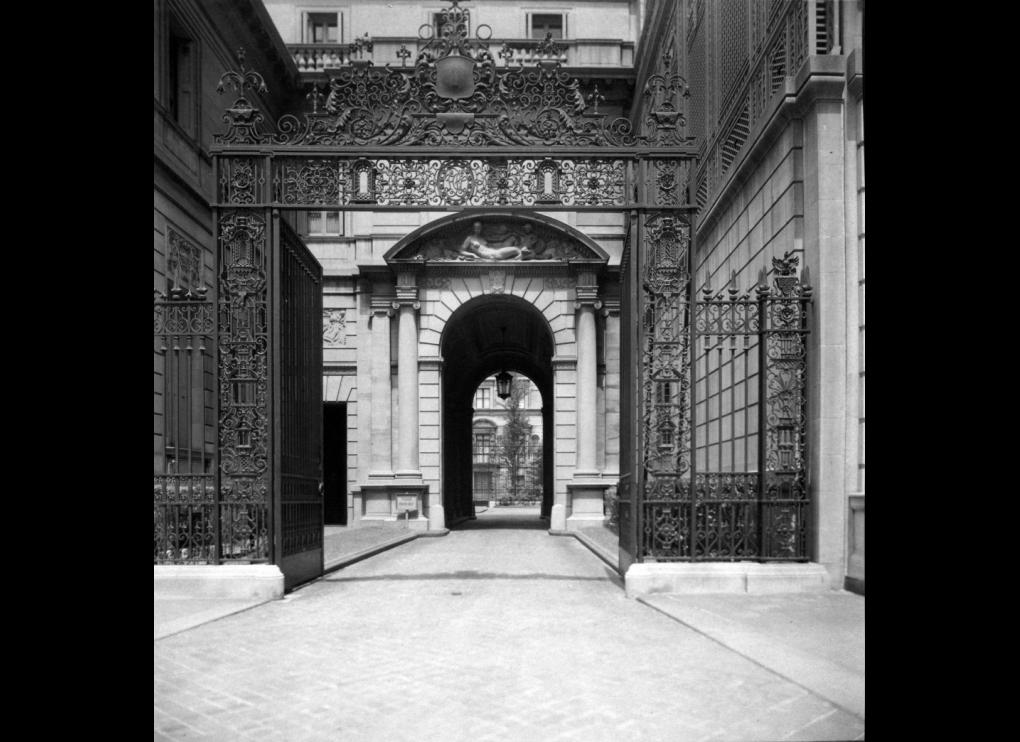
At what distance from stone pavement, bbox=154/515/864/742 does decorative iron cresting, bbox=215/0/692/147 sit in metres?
5.23

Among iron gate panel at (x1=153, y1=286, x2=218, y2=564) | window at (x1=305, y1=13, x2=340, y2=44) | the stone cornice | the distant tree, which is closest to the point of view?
iron gate panel at (x1=153, y1=286, x2=218, y2=564)

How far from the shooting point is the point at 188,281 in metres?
18.7

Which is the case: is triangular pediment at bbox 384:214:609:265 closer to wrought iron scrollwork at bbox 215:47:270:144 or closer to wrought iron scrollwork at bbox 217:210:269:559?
wrought iron scrollwork at bbox 215:47:270:144

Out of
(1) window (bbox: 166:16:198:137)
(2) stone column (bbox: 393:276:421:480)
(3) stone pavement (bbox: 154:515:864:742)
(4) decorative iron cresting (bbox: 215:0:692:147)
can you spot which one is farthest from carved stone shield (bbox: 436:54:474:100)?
(2) stone column (bbox: 393:276:421:480)

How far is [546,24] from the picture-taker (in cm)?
2986

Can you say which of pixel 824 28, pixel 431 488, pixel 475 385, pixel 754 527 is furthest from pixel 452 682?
pixel 475 385

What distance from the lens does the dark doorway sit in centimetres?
2992

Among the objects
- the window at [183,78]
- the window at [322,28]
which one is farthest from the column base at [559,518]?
the window at [322,28]

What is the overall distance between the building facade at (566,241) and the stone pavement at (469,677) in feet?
6.09

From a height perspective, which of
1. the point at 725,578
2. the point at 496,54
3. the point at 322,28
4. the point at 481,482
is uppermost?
the point at 322,28

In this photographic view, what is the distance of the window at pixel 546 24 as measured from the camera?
29.7m

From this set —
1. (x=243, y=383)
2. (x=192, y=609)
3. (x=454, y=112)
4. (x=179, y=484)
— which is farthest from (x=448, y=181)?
(x=192, y=609)

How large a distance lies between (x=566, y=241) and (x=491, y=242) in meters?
2.14

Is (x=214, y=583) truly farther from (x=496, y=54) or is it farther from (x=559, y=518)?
(x=496, y=54)
